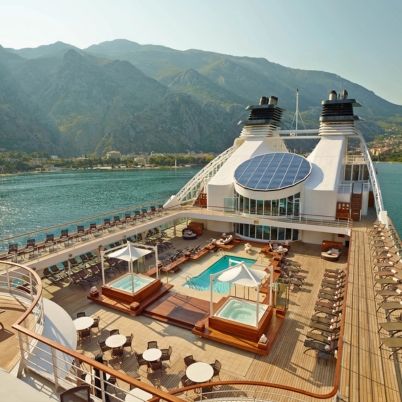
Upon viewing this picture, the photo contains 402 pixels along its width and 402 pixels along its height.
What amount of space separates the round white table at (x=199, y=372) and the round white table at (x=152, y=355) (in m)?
1.09

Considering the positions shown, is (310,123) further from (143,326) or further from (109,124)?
(143,326)

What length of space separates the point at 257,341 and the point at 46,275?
11103 millimetres

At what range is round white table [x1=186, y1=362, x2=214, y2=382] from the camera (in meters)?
7.57

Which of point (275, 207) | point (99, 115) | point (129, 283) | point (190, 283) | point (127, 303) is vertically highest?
point (99, 115)

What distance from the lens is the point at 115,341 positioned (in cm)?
932

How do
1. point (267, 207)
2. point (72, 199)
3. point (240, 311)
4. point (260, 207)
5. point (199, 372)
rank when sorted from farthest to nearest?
point (72, 199)
point (260, 207)
point (267, 207)
point (240, 311)
point (199, 372)

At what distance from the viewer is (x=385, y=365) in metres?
6.93

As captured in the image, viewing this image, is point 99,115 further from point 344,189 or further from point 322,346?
point 322,346

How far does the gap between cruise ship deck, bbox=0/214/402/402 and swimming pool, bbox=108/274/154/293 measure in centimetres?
108

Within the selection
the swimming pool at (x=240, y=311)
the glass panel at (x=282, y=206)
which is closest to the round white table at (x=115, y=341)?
the swimming pool at (x=240, y=311)

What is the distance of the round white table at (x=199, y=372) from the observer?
757cm

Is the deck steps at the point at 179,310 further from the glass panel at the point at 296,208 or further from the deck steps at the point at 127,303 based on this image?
the glass panel at the point at 296,208

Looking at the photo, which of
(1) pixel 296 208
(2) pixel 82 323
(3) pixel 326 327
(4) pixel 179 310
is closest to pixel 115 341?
(2) pixel 82 323

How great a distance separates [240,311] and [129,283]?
5.26 metres
